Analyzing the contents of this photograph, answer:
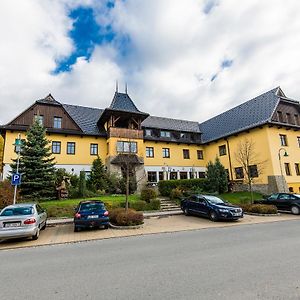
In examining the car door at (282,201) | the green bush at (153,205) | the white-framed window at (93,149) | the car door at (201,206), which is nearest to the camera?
the car door at (201,206)

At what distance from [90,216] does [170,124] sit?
26217mm

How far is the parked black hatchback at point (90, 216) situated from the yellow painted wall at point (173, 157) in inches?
756

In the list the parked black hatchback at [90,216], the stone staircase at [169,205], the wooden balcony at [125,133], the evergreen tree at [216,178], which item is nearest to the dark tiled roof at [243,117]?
the evergreen tree at [216,178]

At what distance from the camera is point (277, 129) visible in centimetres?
2703

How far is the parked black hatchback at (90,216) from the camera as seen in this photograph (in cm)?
1170

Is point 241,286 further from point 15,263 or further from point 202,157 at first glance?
point 202,157

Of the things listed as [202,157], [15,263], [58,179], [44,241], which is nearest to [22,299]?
[15,263]

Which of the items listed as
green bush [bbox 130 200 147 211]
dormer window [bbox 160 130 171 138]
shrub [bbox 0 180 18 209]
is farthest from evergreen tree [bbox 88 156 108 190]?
dormer window [bbox 160 130 171 138]

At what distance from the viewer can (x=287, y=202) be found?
1764 cm

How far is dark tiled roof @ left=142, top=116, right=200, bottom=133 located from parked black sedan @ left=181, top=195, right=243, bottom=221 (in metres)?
17.5

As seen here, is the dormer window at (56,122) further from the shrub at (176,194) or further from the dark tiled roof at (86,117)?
the shrub at (176,194)

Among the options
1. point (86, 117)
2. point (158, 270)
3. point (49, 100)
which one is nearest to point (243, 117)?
point (86, 117)

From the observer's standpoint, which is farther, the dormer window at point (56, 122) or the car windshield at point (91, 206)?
the dormer window at point (56, 122)

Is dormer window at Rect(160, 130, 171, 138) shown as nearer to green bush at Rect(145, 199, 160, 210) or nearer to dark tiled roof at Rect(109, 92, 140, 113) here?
dark tiled roof at Rect(109, 92, 140, 113)
